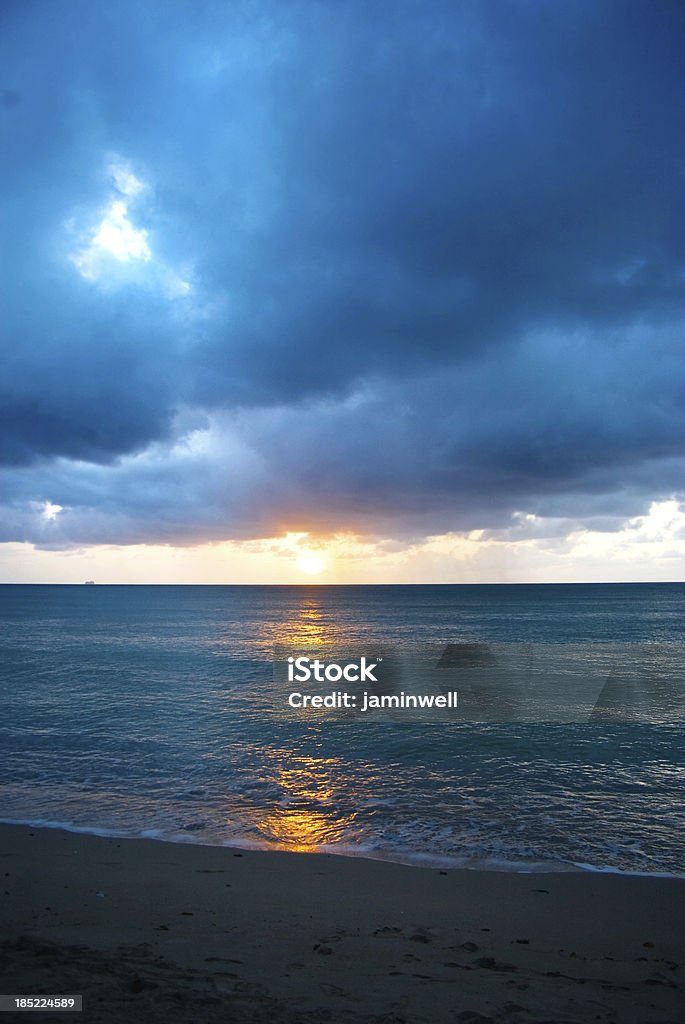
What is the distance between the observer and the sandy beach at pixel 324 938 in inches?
253

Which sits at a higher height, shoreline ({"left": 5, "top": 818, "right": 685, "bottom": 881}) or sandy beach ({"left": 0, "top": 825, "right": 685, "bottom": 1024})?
sandy beach ({"left": 0, "top": 825, "right": 685, "bottom": 1024})

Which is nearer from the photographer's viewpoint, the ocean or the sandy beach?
the sandy beach

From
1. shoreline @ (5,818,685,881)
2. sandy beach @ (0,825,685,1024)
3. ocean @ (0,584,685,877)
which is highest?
sandy beach @ (0,825,685,1024)

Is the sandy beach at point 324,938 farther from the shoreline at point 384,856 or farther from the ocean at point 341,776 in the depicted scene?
the ocean at point 341,776

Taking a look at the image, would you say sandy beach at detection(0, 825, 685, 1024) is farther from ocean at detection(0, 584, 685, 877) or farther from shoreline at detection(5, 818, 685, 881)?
ocean at detection(0, 584, 685, 877)

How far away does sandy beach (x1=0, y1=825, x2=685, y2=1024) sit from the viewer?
21.1 ft

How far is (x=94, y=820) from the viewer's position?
14.6 metres

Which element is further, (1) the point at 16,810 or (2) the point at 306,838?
(1) the point at 16,810

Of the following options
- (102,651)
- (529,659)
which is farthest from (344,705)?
(102,651)

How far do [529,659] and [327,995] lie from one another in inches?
1916

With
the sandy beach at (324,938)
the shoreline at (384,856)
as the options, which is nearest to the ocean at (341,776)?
the shoreline at (384,856)

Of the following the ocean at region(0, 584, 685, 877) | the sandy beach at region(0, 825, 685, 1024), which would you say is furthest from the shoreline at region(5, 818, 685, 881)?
the sandy beach at region(0, 825, 685, 1024)

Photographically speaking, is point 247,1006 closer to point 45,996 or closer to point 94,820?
point 45,996

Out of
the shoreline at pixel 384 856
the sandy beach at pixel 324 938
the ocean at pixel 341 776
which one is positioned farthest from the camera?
the ocean at pixel 341 776
